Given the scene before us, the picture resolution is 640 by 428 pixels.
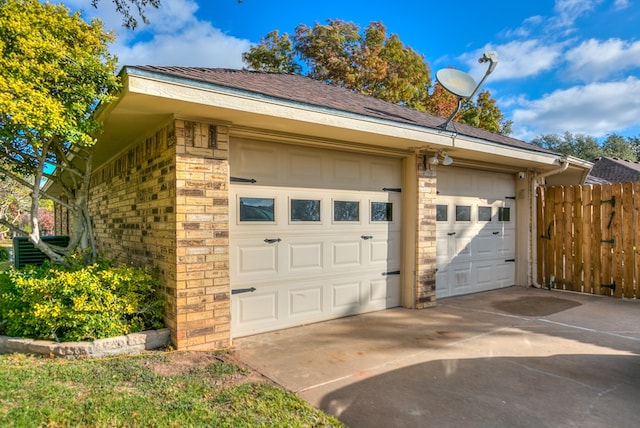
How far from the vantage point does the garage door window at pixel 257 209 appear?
14.4 ft

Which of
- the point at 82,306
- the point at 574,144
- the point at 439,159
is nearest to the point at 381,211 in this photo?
the point at 439,159

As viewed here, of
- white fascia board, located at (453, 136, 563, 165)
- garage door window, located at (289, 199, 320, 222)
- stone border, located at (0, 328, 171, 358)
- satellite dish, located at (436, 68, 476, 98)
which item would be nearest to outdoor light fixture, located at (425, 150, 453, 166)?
white fascia board, located at (453, 136, 563, 165)

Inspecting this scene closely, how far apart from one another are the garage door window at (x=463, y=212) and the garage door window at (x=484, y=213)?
36 cm

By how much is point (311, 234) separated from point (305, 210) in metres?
0.33

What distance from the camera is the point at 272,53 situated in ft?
56.3

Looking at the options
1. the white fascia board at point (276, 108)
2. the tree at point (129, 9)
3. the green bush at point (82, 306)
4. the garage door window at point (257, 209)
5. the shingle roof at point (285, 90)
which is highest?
the tree at point (129, 9)

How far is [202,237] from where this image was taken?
379 cm

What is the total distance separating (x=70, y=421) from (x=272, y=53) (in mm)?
17308

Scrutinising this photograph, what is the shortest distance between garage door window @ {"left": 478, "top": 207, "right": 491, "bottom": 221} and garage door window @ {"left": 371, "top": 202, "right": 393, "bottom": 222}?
242 centimetres

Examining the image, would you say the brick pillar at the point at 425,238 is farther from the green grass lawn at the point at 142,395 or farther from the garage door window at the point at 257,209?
the green grass lawn at the point at 142,395

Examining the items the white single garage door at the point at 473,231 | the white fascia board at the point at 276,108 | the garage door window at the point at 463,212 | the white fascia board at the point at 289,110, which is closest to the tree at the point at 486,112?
the white single garage door at the point at 473,231

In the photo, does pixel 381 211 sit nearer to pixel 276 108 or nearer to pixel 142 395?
pixel 276 108

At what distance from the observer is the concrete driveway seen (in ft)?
8.50

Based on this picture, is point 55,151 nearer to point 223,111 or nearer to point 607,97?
point 223,111
